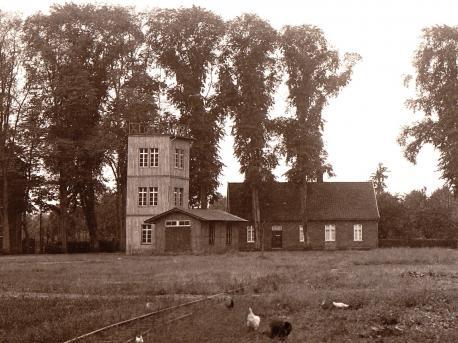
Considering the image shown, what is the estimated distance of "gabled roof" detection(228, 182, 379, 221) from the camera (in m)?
63.6

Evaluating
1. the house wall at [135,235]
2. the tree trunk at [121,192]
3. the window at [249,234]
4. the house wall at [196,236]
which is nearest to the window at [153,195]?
the house wall at [135,235]

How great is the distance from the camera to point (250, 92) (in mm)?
57281

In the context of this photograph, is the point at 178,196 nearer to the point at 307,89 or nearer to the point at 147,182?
the point at 147,182

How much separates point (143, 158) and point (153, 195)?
293cm

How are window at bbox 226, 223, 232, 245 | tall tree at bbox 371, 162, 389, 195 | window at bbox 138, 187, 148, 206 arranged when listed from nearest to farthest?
window at bbox 138, 187, 148, 206, window at bbox 226, 223, 232, 245, tall tree at bbox 371, 162, 389, 195

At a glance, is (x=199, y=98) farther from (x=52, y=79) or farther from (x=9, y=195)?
(x=9, y=195)

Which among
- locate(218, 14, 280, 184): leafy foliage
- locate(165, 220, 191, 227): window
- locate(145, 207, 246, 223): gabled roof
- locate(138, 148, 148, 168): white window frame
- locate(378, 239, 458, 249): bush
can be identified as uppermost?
locate(218, 14, 280, 184): leafy foliage

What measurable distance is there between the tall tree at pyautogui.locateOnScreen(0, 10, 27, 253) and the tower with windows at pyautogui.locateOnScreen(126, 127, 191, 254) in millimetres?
9904

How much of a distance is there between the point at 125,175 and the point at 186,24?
527 inches

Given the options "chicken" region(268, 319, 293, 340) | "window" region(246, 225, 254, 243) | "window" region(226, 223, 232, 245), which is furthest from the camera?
"window" region(246, 225, 254, 243)

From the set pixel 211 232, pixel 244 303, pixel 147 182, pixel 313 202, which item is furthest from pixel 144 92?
pixel 244 303

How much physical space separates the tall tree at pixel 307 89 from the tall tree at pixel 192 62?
6.25 meters

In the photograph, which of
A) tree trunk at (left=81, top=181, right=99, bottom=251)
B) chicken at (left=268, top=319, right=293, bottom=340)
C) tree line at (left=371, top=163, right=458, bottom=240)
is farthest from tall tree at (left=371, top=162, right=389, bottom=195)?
chicken at (left=268, top=319, right=293, bottom=340)

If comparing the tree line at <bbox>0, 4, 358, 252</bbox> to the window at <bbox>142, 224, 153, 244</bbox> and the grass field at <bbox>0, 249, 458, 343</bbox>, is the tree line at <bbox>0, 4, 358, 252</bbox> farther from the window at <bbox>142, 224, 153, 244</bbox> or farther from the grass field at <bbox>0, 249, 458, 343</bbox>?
the grass field at <bbox>0, 249, 458, 343</bbox>
